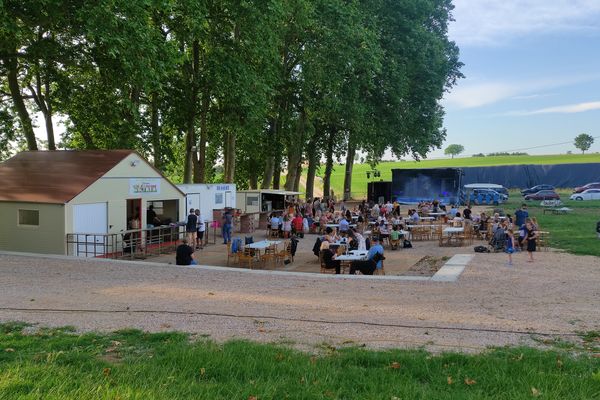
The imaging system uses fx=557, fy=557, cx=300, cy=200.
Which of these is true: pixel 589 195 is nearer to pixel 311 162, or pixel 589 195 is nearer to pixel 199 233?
pixel 311 162

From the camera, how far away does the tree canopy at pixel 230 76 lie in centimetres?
2098

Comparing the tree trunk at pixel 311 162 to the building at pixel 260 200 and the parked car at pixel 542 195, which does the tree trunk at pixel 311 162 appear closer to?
the building at pixel 260 200

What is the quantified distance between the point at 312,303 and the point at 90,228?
35.4ft

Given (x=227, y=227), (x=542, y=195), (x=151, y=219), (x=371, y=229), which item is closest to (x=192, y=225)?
(x=151, y=219)

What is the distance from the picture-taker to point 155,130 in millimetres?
29000

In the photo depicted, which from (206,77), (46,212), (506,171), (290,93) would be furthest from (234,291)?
(506,171)

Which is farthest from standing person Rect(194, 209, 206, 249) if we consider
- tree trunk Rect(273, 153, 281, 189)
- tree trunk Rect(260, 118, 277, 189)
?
tree trunk Rect(273, 153, 281, 189)

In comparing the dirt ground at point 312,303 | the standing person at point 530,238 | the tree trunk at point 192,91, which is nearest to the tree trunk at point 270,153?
the tree trunk at point 192,91

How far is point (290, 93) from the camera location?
1485 inches

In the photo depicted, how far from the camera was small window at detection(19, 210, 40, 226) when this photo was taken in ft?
56.6

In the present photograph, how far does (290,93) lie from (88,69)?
629 inches

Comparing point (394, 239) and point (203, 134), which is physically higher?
point (203, 134)

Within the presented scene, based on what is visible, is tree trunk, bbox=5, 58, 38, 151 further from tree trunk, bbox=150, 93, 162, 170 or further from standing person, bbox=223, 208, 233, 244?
standing person, bbox=223, 208, 233, 244

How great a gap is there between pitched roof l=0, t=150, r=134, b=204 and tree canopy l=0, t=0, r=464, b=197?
3.44 meters
